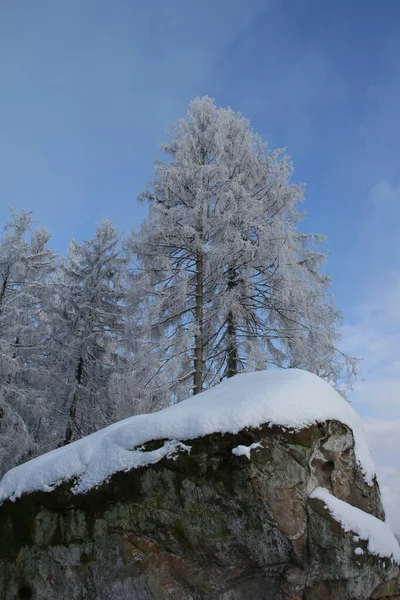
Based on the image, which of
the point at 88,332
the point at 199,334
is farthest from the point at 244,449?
the point at 88,332

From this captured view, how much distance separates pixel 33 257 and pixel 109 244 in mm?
2844

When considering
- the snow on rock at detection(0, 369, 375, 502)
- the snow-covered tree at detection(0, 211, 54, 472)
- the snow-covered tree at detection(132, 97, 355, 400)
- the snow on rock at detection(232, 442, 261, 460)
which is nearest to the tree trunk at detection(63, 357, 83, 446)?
the snow-covered tree at detection(0, 211, 54, 472)

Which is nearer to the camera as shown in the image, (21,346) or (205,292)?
(205,292)

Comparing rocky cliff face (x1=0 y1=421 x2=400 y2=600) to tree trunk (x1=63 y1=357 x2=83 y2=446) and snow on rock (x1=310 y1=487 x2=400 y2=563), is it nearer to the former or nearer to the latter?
snow on rock (x1=310 y1=487 x2=400 y2=563)

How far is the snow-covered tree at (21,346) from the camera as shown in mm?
14000

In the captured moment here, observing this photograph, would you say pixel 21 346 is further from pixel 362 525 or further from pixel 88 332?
pixel 362 525

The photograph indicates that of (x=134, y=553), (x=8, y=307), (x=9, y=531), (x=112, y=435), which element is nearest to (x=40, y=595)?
(x=9, y=531)

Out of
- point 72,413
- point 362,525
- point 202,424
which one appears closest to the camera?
point 362,525

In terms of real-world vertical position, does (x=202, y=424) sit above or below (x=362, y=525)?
above

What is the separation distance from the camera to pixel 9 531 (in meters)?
6.09

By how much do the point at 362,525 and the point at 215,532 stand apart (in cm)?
157

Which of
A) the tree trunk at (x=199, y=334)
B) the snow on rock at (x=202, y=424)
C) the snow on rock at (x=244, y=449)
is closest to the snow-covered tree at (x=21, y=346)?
the tree trunk at (x=199, y=334)

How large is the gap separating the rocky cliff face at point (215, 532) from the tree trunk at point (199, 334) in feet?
17.6

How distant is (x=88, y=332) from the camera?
16.5 meters
